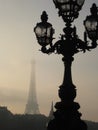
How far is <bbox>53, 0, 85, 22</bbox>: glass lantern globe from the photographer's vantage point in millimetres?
14772

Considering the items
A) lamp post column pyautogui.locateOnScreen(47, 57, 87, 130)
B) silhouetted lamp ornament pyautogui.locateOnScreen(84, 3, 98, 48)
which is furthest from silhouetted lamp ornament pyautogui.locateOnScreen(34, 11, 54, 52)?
lamp post column pyautogui.locateOnScreen(47, 57, 87, 130)

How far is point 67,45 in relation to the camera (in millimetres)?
15078

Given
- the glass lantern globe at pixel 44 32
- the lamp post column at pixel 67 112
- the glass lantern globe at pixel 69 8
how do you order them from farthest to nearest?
the glass lantern globe at pixel 44 32 < the glass lantern globe at pixel 69 8 < the lamp post column at pixel 67 112

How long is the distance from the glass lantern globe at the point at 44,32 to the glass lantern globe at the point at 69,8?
0.57 meters

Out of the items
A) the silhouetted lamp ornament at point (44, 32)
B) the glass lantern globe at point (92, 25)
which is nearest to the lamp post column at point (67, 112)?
the silhouetted lamp ornament at point (44, 32)

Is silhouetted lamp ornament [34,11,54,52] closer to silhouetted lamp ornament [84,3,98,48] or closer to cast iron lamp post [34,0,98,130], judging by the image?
cast iron lamp post [34,0,98,130]

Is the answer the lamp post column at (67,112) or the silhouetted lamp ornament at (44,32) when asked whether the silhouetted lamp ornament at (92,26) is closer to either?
the silhouetted lamp ornament at (44,32)

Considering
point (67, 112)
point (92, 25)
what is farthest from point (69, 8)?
point (67, 112)

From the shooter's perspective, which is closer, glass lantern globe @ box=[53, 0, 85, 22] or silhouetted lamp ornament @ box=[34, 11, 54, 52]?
glass lantern globe @ box=[53, 0, 85, 22]

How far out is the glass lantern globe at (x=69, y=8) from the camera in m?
14.8

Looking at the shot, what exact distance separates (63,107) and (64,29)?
7.60ft

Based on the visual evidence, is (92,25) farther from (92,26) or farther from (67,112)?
(67,112)

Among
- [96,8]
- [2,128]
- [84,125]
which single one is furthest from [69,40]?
[2,128]

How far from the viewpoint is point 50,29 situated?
15383mm
